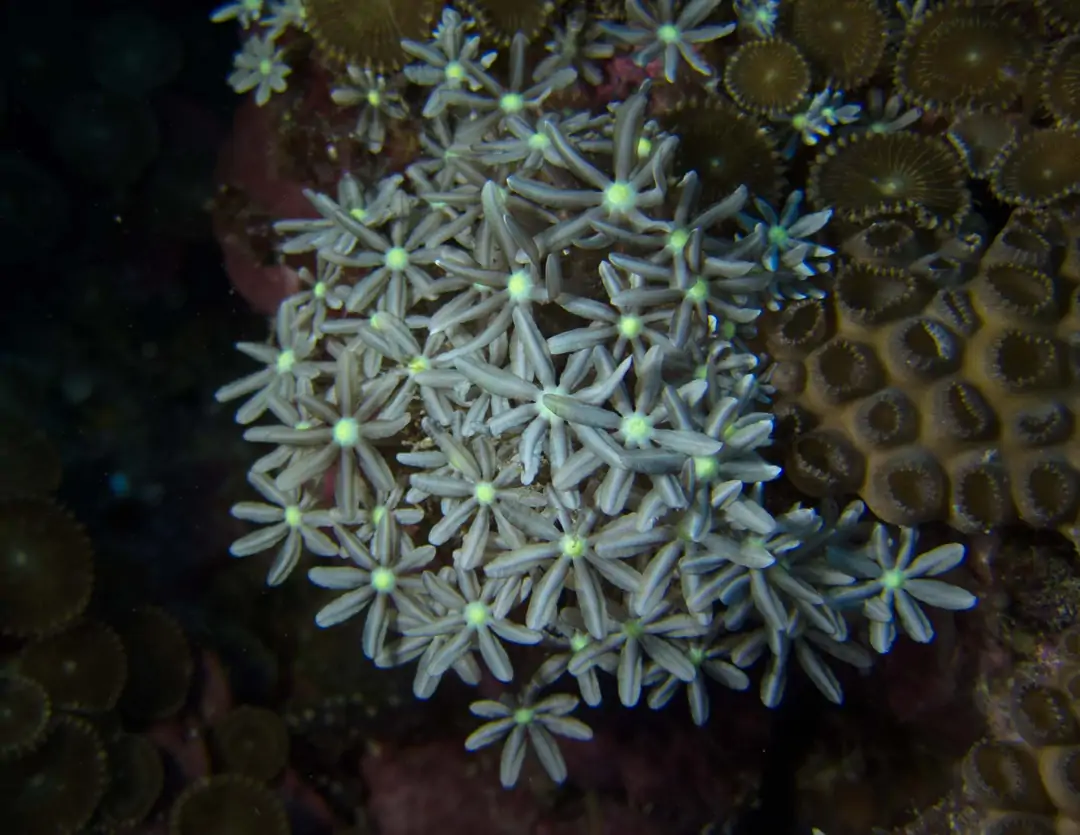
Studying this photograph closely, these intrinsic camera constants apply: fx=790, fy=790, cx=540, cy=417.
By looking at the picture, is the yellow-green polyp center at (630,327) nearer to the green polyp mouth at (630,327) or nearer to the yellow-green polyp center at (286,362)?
the green polyp mouth at (630,327)

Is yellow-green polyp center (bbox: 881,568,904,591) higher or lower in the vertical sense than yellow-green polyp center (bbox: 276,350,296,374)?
lower

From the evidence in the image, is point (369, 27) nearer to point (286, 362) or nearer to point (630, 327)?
point (286, 362)

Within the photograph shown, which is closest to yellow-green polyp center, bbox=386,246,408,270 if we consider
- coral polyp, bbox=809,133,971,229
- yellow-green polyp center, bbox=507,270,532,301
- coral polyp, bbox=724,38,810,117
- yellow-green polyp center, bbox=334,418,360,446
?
yellow-green polyp center, bbox=507,270,532,301

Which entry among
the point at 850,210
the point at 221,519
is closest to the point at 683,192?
the point at 850,210

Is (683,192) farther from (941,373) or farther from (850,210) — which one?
(941,373)

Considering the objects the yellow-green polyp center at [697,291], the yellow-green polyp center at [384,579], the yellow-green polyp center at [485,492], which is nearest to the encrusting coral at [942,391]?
A: the yellow-green polyp center at [697,291]

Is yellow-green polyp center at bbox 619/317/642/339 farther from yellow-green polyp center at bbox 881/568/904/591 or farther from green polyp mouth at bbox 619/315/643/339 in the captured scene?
yellow-green polyp center at bbox 881/568/904/591
